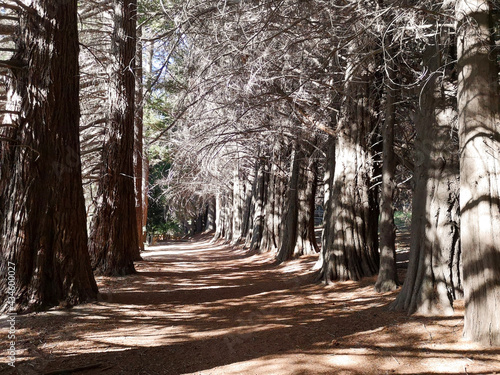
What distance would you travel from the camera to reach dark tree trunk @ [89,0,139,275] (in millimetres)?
11508

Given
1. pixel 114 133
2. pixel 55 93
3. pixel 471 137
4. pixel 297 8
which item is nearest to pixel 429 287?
pixel 471 137

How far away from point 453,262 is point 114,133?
8.75 meters

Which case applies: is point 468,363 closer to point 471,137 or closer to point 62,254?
point 471,137

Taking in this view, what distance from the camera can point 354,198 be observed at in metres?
9.91

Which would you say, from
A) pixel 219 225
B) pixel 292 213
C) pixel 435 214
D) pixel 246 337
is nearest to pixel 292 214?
pixel 292 213

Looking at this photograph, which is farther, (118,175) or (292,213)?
(292,213)

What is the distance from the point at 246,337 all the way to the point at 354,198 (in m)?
4.70

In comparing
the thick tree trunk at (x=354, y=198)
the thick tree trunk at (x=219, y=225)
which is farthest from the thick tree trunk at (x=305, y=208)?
the thick tree trunk at (x=219, y=225)

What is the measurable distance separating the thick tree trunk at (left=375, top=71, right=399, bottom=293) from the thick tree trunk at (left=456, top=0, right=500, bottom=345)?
117 inches

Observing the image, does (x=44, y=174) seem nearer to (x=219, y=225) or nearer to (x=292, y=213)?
(x=292, y=213)

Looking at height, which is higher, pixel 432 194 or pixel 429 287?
pixel 432 194

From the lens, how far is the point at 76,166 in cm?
783

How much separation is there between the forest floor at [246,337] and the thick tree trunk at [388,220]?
34 centimetres

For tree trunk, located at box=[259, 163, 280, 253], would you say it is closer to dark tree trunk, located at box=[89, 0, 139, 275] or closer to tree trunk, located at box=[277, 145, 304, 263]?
tree trunk, located at box=[277, 145, 304, 263]
